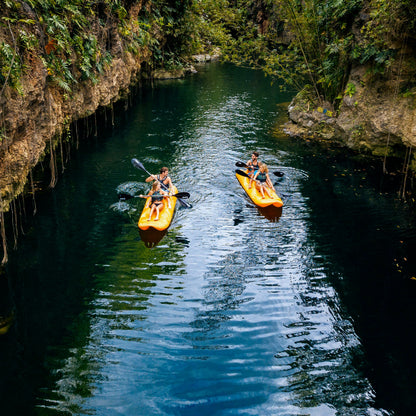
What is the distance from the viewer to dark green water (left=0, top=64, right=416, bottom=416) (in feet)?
16.3

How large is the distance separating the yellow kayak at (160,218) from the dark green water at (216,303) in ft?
0.88

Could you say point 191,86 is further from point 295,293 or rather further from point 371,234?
point 295,293

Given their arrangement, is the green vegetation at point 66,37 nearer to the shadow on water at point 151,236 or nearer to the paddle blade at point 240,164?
the shadow on water at point 151,236

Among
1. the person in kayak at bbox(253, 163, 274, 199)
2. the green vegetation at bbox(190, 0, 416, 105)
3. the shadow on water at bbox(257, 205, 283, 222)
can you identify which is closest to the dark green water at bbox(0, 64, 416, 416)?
the shadow on water at bbox(257, 205, 283, 222)

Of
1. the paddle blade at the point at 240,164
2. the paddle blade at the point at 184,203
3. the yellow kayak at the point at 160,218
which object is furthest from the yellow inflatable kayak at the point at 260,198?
the yellow kayak at the point at 160,218

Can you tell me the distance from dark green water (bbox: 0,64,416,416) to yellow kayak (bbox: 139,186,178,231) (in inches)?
10.6

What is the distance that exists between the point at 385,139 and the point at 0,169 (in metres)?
11.2

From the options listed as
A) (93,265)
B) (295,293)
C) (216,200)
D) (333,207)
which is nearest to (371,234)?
(333,207)

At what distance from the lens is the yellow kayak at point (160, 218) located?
29.6 feet

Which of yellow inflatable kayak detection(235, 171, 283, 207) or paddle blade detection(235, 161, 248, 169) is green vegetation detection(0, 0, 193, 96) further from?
yellow inflatable kayak detection(235, 171, 283, 207)

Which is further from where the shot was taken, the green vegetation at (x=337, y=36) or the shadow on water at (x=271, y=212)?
the green vegetation at (x=337, y=36)

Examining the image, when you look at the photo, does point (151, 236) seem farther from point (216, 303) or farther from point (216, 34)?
point (216, 34)

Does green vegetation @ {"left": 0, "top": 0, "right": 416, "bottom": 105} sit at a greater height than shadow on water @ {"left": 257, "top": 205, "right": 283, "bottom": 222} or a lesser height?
greater

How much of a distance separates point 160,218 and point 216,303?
3.32 metres
